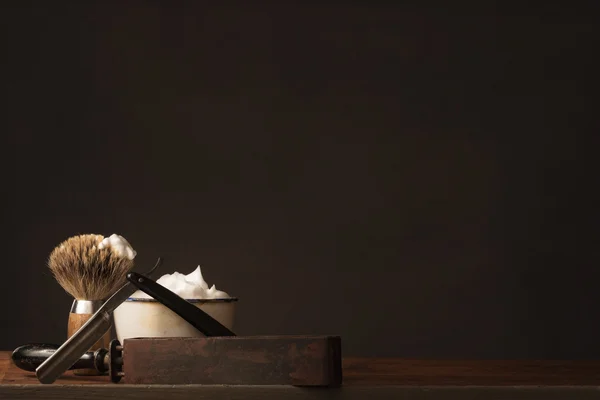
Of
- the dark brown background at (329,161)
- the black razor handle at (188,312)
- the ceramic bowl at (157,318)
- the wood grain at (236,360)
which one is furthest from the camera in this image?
the dark brown background at (329,161)

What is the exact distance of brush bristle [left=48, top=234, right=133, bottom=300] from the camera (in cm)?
140

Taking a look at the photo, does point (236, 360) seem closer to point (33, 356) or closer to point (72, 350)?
point (72, 350)

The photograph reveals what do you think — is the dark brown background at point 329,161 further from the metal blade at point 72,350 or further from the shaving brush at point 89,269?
the metal blade at point 72,350

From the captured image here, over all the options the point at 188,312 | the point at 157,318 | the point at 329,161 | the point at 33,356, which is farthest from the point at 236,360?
the point at 329,161

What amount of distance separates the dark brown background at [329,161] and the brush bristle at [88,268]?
1.43 meters

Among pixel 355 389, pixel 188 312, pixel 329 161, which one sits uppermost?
pixel 329 161

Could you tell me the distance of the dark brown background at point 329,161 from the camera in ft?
9.46

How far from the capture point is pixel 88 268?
1395 millimetres

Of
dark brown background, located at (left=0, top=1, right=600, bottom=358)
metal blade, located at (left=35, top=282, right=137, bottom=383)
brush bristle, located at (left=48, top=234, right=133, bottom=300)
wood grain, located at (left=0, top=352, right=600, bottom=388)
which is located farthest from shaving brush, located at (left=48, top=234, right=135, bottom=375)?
dark brown background, located at (left=0, top=1, right=600, bottom=358)

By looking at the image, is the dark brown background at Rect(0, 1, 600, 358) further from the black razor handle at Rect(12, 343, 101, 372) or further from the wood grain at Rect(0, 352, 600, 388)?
the black razor handle at Rect(12, 343, 101, 372)

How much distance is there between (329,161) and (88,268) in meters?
1.61

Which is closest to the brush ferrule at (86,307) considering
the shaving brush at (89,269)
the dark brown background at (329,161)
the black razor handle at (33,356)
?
the shaving brush at (89,269)

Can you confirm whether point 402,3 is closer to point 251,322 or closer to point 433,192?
point 433,192

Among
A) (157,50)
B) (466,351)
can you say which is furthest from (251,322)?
(157,50)
